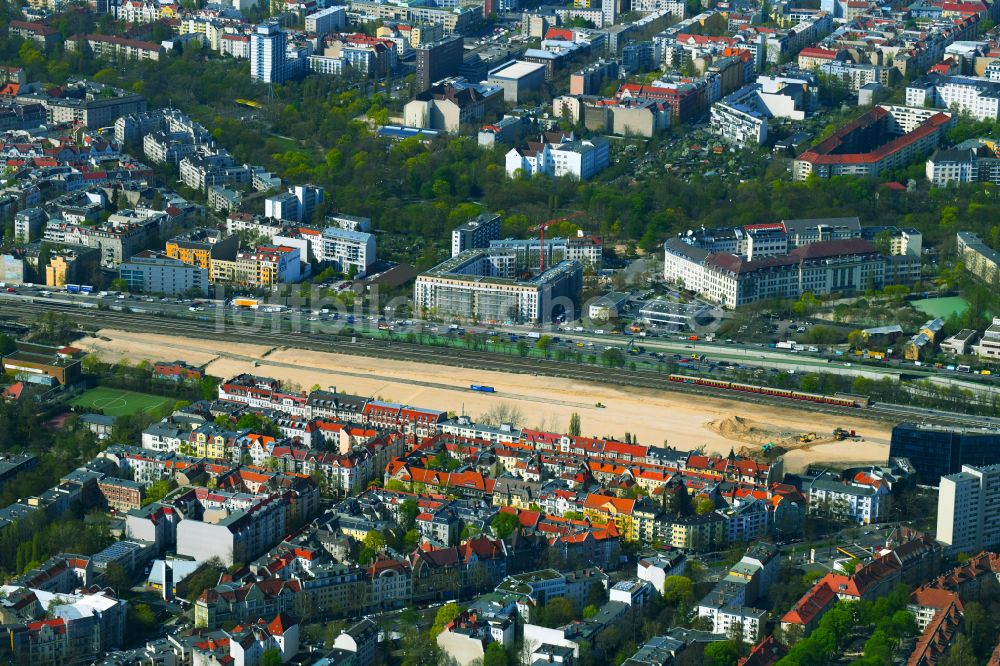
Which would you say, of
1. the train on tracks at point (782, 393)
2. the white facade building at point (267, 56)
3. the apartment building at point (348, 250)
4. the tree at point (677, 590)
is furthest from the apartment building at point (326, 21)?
the tree at point (677, 590)

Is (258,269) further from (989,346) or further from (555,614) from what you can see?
(555,614)

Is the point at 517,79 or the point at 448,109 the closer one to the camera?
the point at 448,109

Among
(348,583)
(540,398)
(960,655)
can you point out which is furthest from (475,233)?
(960,655)

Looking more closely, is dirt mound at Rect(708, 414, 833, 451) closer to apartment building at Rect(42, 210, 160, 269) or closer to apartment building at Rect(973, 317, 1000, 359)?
apartment building at Rect(973, 317, 1000, 359)

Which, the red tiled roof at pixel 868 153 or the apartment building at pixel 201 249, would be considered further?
the red tiled roof at pixel 868 153

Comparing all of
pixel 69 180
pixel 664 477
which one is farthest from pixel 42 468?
pixel 69 180

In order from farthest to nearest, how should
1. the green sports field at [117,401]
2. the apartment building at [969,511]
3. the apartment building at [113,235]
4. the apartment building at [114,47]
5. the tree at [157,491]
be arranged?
the apartment building at [114,47], the apartment building at [113,235], the green sports field at [117,401], the tree at [157,491], the apartment building at [969,511]

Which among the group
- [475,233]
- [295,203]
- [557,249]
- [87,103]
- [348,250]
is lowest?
[348,250]

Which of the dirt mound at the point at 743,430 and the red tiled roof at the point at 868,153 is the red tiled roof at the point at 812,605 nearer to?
the dirt mound at the point at 743,430
